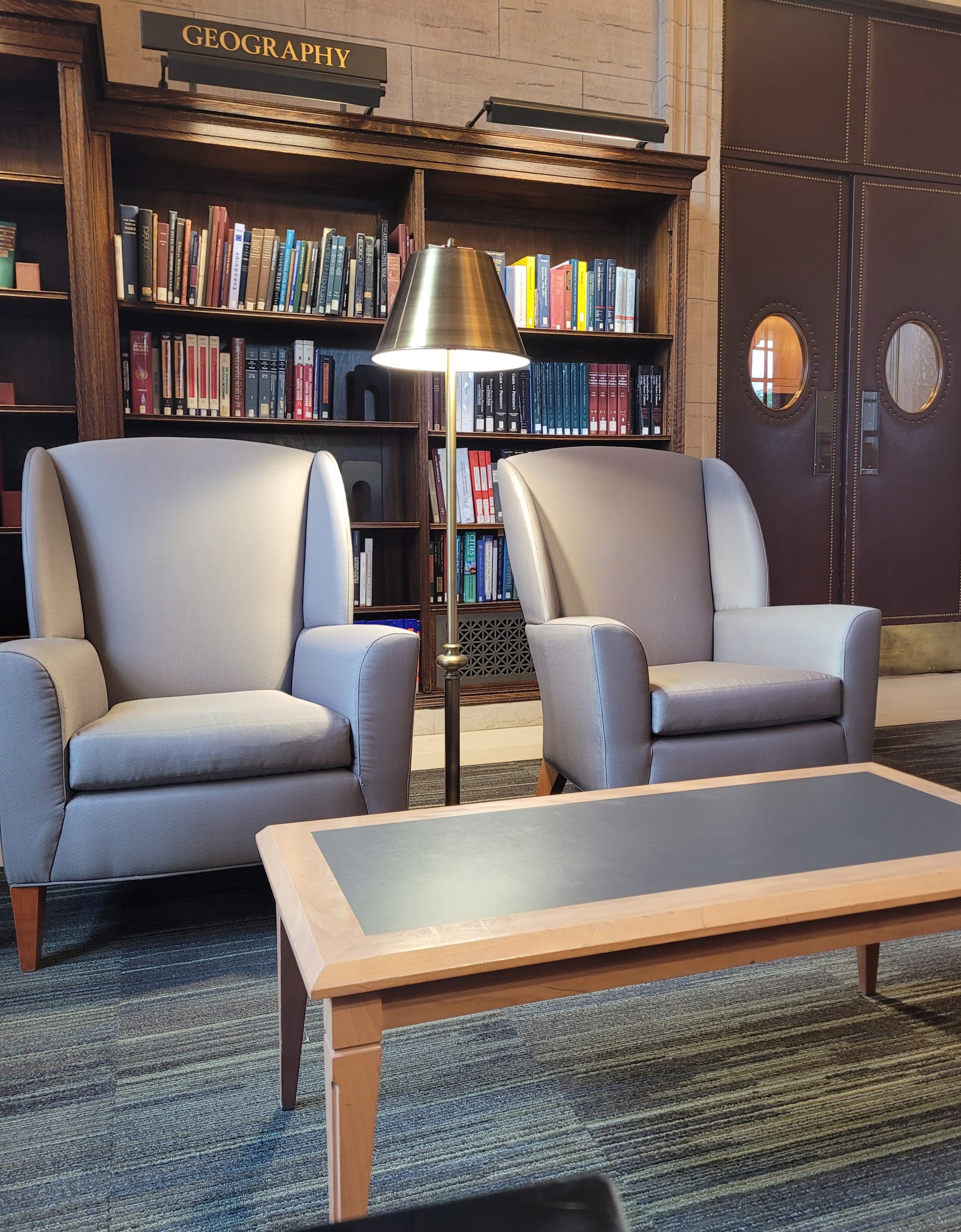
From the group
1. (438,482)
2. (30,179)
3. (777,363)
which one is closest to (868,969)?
(438,482)

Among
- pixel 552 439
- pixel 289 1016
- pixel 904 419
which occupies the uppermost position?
pixel 904 419

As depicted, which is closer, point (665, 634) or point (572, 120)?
point (665, 634)

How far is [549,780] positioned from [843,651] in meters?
0.80

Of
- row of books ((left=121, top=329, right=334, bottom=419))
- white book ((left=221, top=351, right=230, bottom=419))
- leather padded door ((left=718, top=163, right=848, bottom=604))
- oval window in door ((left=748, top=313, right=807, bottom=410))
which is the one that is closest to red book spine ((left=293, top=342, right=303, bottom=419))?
row of books ((left=121, top=329, right=334, bottom=419))

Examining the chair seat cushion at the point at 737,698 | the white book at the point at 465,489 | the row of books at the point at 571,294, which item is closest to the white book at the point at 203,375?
the white book at the point at 465,489

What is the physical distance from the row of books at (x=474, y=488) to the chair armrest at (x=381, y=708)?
5.81 ft

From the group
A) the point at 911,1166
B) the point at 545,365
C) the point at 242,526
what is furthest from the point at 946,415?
the point at 911,1166

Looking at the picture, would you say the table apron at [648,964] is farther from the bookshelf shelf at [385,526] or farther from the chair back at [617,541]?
the bookshelf shelf at [385,526]

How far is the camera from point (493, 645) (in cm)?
373

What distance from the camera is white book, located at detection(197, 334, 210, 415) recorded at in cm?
334

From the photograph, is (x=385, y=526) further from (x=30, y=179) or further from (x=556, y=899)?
(x=556, y=899)

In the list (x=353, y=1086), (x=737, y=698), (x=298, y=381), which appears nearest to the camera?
(x=353, y=1086)

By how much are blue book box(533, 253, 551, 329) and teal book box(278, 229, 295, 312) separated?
93 centimetres

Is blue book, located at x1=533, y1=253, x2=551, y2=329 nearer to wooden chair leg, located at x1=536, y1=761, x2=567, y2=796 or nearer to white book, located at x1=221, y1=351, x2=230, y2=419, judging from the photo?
white book, located at x1=221, y1=351, x2=230, y2=419
